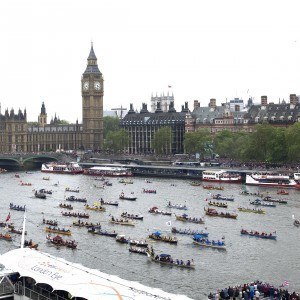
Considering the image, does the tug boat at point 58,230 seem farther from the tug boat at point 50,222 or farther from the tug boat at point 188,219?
the tug boat at point 188,219

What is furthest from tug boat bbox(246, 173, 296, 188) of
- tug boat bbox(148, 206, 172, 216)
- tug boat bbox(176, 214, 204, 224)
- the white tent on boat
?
the white tent on boat

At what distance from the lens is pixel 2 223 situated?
8844cm

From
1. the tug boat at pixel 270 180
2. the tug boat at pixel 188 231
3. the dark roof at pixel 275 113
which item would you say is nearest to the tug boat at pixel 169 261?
the tug boat at pixel 188 231

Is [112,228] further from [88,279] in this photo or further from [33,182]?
[33,182]

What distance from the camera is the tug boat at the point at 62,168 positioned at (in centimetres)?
17375

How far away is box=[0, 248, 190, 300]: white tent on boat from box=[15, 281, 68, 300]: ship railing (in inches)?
33.9

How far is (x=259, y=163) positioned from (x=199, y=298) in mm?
99956

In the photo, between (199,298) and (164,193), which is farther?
(164,193)

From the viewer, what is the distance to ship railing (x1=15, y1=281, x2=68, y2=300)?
4253 centimetres

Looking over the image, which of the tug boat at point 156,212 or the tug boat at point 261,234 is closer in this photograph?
the tug boat at point 261,234

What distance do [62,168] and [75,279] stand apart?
13473 centimetres

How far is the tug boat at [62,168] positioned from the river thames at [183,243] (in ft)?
146

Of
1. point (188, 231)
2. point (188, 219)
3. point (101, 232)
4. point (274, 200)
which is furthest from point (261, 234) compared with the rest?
point (274, 200)

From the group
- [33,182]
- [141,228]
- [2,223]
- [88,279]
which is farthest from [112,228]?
[33,182]
